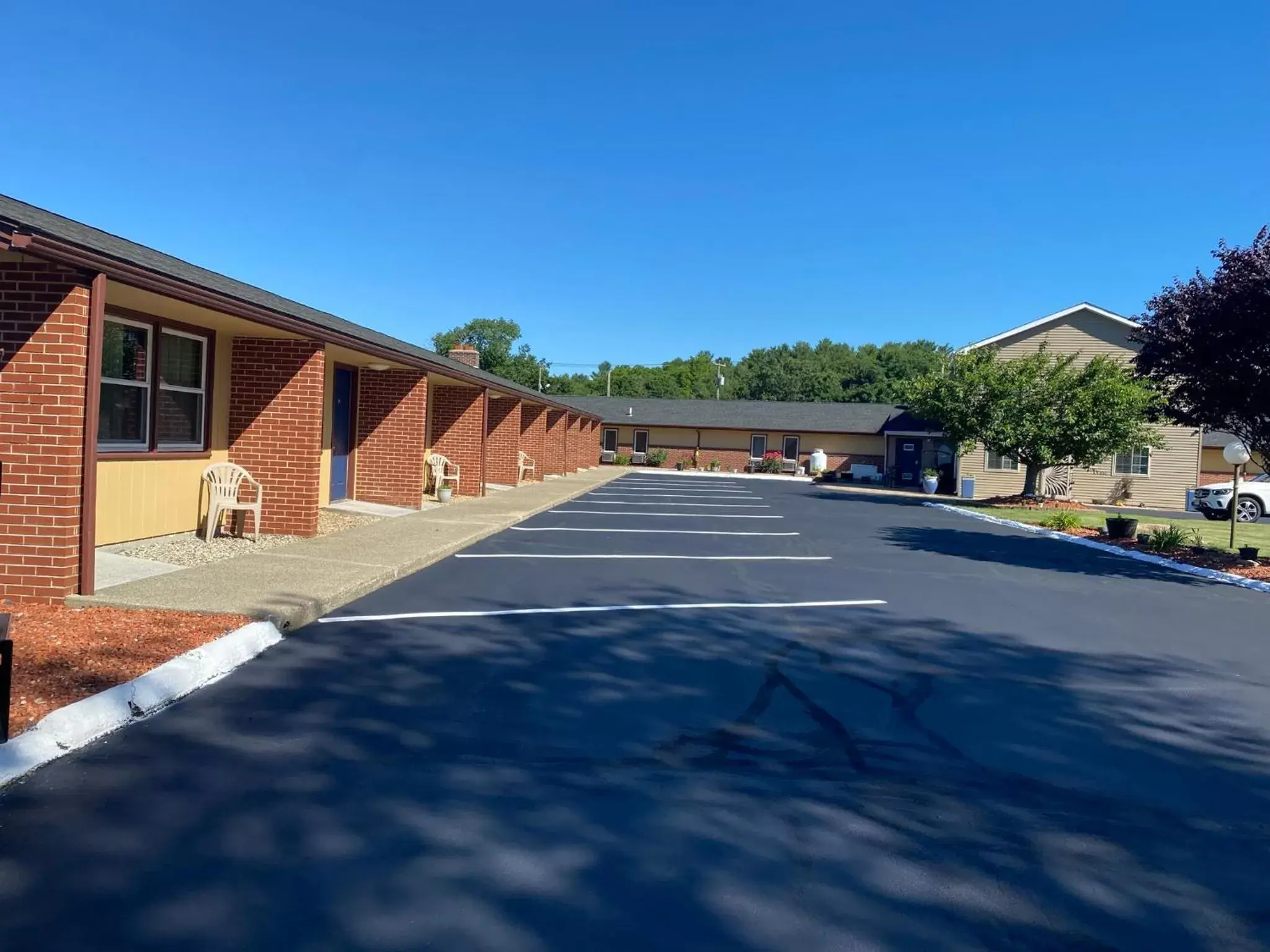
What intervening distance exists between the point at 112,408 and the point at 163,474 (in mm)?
1208

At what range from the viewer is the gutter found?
22.5ft

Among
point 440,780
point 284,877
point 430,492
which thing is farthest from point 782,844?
point 430,492

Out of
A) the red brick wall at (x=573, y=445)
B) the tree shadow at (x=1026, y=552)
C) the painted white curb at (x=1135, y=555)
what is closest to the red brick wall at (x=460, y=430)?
the tree shadow at (x=1026, y=552)

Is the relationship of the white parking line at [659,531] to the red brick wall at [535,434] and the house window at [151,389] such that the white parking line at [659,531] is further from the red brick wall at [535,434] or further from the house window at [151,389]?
the red brick wall at [535,434]

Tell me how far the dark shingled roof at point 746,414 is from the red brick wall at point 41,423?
39968 millimetres

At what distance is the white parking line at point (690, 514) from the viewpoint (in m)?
20.7

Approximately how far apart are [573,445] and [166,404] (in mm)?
27389

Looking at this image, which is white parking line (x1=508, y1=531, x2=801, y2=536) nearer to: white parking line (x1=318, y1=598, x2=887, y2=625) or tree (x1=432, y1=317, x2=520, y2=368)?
white parking line (x1=318, y1=598, x2=887, y2=625)

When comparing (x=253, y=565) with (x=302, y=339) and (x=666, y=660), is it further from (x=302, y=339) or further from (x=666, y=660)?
(x=666, y=660)

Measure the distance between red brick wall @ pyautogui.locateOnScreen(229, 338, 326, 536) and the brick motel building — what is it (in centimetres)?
2

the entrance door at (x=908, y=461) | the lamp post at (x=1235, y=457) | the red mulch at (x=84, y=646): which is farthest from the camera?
the entrance door at (x=908, y=461)

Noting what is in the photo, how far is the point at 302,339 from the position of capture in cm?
1269

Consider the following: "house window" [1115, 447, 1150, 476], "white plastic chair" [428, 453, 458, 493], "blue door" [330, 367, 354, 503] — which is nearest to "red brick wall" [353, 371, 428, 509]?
"blue door" [330, 367, 354, 503]

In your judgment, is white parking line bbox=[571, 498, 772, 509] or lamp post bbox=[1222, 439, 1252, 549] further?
white parking line bbox=[571, 498, 772, 509]
